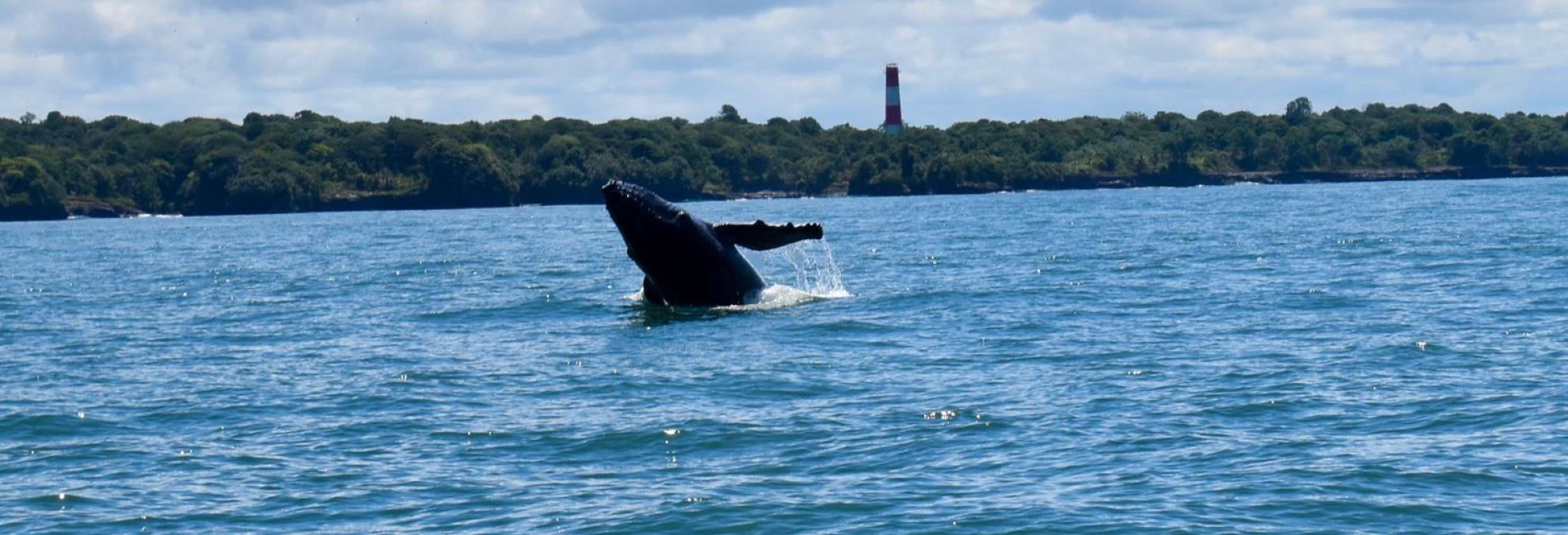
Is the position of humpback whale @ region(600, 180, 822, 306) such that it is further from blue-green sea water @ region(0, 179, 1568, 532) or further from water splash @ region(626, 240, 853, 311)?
blue-green sea water @ region(0, 179, 1568, 532)

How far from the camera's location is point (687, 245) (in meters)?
Answer: 29.5

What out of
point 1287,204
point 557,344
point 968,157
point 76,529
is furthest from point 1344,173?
point 76,529

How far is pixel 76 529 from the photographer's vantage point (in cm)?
1483

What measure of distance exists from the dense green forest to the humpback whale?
405 feet

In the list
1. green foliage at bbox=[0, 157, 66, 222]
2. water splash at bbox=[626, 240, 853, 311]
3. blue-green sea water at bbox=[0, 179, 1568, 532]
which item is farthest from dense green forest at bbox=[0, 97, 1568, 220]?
blue-green sea water at bbox=[0, 179, 1568, 532]

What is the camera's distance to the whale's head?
28641mm

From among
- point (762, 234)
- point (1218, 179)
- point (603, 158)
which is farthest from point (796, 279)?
point (1218, 179)

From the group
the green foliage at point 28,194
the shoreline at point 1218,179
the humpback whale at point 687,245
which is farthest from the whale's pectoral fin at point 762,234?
the shoreline at point 1218,179

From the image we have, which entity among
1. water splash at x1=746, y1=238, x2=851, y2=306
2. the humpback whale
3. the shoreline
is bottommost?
the shoreline

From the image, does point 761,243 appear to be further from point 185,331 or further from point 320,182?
point 320,182

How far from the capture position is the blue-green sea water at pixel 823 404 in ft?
49.4

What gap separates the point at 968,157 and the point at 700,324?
142 m

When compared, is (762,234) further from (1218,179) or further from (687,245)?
(1218,179)

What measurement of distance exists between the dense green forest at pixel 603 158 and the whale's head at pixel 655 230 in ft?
407
